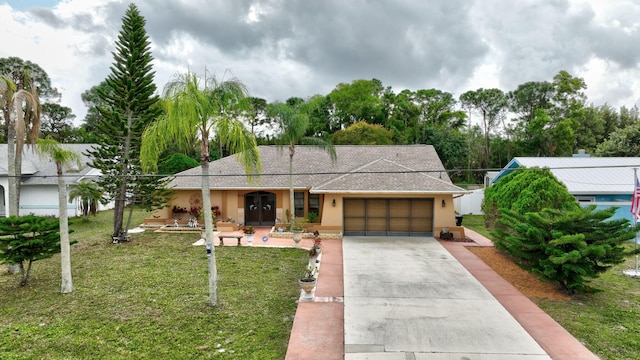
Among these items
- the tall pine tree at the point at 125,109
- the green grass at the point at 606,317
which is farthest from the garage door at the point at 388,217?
the tall pine tree at the point at 125,109

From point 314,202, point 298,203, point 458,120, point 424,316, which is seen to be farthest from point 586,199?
point 458,120

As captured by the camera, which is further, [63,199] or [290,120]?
[290,120]

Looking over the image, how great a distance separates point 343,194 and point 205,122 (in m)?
9.08

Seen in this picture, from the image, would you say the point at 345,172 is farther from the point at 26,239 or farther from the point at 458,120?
the point at 458,120

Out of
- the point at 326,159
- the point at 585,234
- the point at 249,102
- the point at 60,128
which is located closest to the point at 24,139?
the point at 249,102

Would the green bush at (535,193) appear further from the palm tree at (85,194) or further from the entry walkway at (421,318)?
the palm tree at (85,194)

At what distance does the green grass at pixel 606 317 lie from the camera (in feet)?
21.1

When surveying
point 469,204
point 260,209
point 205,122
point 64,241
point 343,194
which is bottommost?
point 469,204

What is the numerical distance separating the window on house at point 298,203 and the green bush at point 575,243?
1168 cm

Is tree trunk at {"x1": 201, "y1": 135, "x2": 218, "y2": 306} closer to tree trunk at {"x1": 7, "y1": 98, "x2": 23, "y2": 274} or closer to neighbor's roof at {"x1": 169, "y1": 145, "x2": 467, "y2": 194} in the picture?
neighbor's roof at {"x1": 169, "y1": 145, "x2": 467, "y2": 194}

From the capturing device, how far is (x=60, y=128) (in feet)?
136

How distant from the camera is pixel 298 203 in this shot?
63.1 ft

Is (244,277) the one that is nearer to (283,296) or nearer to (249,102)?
(283,296)

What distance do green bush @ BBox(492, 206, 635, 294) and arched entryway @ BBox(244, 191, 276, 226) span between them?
1289 cm
